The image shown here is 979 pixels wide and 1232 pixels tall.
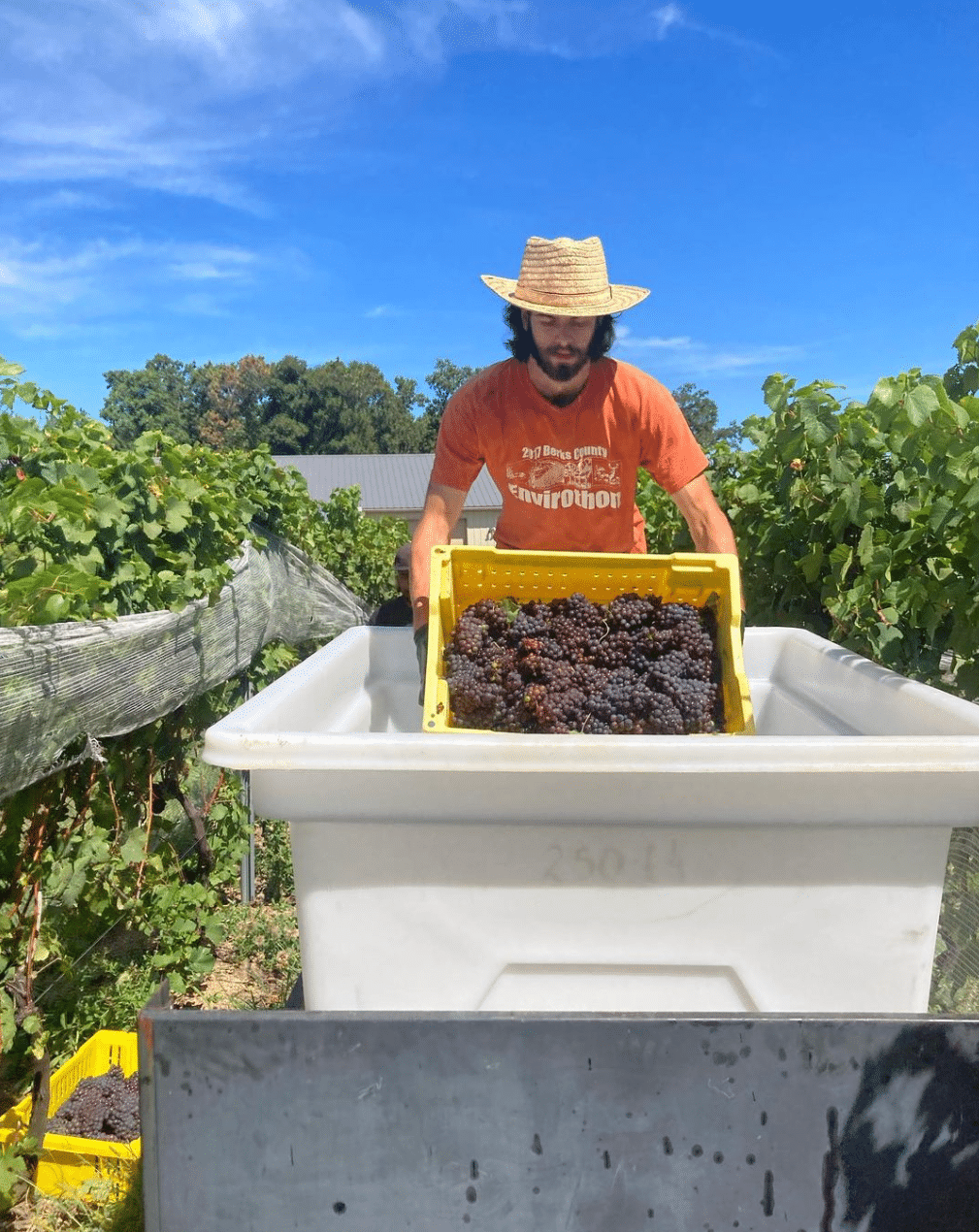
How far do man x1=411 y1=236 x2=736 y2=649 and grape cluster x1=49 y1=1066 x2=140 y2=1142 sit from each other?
2139 millimetres

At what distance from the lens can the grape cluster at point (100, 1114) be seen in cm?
308

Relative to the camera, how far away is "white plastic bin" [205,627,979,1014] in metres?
1.25

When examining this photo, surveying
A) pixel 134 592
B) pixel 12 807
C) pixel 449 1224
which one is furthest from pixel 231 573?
pixel 449 1224

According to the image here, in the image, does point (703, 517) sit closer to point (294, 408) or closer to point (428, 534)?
point (428, 534)

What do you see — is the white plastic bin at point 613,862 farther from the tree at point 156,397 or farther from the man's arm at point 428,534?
the tree at point 156,397

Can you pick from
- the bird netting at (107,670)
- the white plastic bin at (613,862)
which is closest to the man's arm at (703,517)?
the white plastic bin at (613,862)

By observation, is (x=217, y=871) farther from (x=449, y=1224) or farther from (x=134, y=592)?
(x=449, y=1224)

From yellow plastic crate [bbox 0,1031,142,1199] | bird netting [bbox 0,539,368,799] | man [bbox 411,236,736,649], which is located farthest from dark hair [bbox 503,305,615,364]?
yellow plastic crate [bbox 0,1031,142,1199]

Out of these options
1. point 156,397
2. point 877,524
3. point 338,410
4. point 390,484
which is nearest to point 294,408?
point 338,410

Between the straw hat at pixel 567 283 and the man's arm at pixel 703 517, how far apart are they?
1.54 feet

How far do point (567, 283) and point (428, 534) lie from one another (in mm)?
717

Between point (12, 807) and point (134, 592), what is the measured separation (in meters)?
0.75

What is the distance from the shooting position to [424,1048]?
3.53ft

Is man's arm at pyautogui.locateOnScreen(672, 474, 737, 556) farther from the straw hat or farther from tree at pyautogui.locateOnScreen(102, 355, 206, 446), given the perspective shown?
tree at pyautogui.locateOnScreen(102, 355, 206, 446)
